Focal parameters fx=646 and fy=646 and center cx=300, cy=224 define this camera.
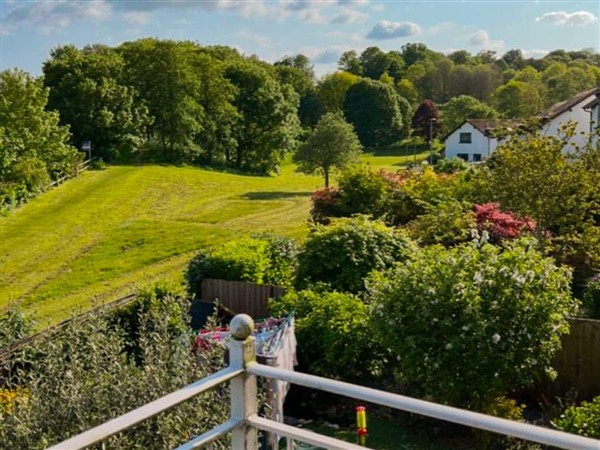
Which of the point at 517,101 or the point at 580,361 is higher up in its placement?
the point at 517,101

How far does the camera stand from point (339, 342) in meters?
7.68

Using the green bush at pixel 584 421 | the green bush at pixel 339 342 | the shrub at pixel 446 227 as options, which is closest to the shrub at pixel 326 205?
the shrub at pixel 446 227

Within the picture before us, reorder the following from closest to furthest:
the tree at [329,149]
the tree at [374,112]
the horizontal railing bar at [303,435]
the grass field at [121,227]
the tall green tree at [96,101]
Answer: the horizontal railing bar at [303,435] → the grass field at [121,227] → the tree at [329,149] → the tall green tree at [96,101] → the tree at [374,112]

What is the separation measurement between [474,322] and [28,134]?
26.7 metres

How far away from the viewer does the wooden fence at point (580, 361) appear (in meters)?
7.56

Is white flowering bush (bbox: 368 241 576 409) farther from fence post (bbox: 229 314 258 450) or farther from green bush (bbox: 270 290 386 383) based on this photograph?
fence post (bbox: 229 314 258 450)

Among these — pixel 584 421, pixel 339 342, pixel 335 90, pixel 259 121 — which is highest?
pixel 335 90

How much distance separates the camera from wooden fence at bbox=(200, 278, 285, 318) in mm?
10984

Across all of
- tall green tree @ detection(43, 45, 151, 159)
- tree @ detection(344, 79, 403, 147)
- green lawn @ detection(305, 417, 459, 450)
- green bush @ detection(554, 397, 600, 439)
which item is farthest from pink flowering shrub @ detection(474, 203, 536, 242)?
tree @ detection(344, 79, 403, 147)

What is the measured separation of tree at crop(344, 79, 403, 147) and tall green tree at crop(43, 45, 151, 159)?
25.1 metres

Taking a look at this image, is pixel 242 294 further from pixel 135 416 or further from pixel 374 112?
pixel 374 112

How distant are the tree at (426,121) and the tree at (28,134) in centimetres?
3470

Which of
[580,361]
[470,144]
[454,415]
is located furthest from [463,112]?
[454,415]

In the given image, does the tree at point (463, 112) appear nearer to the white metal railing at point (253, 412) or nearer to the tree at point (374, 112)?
the tree at point (374, 112)
